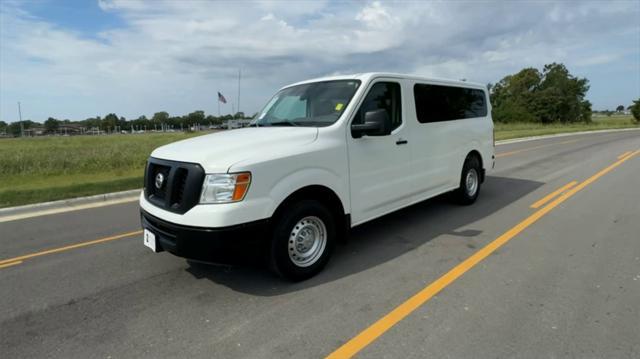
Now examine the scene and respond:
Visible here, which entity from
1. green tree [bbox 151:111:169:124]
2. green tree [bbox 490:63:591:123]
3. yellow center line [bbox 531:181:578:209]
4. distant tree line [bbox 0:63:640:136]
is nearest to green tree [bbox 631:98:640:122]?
distant tree line [bbox 0:63:640:136]

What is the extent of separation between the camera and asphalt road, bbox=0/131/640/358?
287 centimetres

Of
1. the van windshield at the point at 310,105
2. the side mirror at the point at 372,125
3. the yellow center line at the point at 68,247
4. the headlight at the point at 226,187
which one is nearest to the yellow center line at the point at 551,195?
the side mirror at the point at 372,125

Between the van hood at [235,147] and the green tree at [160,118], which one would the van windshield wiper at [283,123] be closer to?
the van hood at [235,147]

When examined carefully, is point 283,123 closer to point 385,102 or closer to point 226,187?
point 385,102

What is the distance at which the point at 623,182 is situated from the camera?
29.7 ft

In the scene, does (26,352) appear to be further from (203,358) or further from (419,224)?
(419,224)

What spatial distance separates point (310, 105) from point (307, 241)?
5.48 feet

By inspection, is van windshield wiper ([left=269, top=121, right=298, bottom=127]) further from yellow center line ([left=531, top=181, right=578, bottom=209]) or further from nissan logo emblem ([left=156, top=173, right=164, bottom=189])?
yellow center line ([left=531, top=181, right=578, bottom=209])

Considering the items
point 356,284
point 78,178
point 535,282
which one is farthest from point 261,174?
point 78,178

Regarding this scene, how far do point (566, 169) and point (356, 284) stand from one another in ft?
33.3

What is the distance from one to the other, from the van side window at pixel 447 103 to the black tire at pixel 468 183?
0.81 m

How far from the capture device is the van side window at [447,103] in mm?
5484

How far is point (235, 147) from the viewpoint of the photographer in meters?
3.68

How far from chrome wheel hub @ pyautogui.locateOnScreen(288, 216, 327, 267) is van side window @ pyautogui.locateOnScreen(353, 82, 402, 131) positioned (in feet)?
4.06
